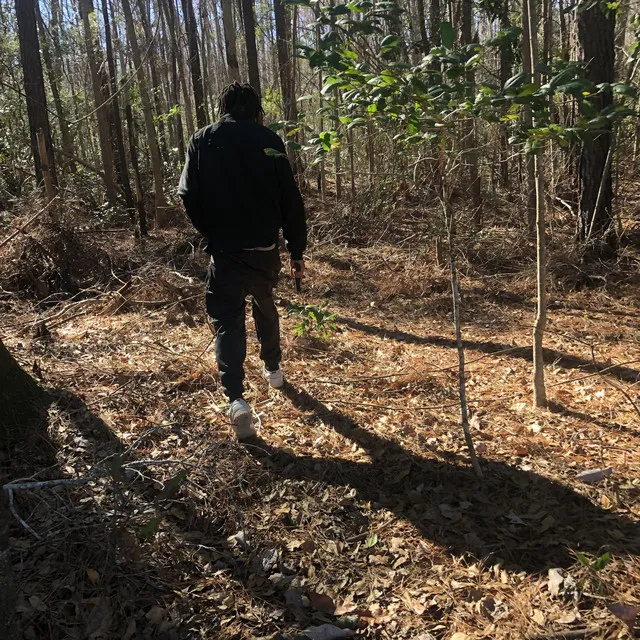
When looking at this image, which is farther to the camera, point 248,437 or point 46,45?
point 46,45

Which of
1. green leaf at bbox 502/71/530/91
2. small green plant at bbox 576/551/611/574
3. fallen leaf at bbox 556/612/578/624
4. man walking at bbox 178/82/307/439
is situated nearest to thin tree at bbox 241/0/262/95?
man walking at bbox 178/82/307/439

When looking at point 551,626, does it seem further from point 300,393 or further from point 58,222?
point 58,222

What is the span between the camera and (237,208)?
313cm

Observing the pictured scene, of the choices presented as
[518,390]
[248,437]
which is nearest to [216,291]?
[248,437]

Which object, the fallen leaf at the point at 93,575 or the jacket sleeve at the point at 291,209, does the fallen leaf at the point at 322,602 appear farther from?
the jacket sleeve at the point at 291,209

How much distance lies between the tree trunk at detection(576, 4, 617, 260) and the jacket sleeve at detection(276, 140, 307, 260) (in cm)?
407

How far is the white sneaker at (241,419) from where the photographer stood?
312 cm

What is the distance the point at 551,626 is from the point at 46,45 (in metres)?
18.0

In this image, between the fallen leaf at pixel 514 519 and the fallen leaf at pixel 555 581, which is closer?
the fallen leaf at pixel 555 581

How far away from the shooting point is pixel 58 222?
7.27 m

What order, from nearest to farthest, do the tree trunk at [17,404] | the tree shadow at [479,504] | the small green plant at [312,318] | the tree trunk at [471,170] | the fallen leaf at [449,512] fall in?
the tree shadow at [479,504], the fallen leaf at [449,512], the tree trunk at [17,404], the small green plant at [312,318], the tree trunk at [471,170]

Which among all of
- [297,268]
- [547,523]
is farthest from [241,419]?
[547,523]

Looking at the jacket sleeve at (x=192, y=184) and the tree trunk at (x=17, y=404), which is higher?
the jacket sleeve at (x=192, y=184)

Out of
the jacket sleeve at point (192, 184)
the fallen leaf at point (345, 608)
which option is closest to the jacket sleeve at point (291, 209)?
the jacket sleeve at point (192, 184)
